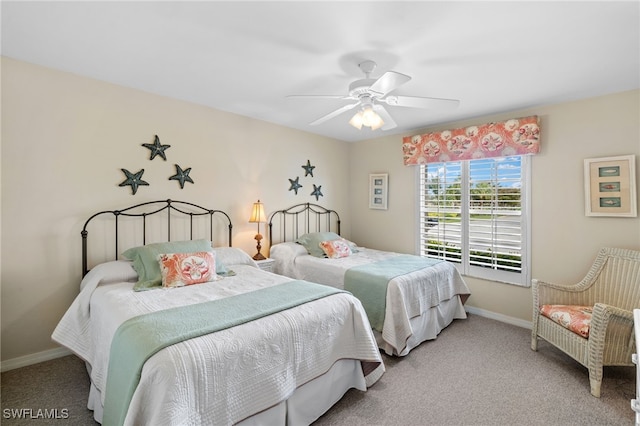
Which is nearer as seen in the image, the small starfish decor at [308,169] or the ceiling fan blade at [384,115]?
the ceiling fan blade at [384,115]

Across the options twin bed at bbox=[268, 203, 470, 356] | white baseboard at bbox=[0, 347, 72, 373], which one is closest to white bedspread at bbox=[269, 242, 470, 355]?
twin bed at bbox=[268, 203, 470, 356]

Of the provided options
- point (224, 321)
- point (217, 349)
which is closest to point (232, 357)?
point (217, 349)

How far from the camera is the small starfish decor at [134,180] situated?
294cm

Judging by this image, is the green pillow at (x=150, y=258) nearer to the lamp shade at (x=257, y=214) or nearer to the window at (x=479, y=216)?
the lamp shade at (x=257, y=214)

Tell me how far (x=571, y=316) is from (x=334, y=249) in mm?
2351

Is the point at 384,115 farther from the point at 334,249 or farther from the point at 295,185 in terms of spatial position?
the point at 295,185

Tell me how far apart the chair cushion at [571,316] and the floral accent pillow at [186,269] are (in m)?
2.95

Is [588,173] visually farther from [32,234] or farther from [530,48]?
[32,234]

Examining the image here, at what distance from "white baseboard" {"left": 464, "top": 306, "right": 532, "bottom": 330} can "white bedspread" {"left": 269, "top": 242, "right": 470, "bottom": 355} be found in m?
0.35

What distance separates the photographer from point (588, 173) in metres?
3.02

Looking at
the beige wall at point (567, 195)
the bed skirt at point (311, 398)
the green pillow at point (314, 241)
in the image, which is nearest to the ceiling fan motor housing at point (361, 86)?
the bed skirt at point (311, 398)

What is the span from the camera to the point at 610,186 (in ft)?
9.55

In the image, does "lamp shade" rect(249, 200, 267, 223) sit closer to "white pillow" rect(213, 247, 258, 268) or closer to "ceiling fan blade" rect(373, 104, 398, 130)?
"white pillow" rect(213, 247, 258, 268)

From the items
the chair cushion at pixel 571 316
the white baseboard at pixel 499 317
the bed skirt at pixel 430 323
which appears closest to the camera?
the chair cushion at pixel 571 316
